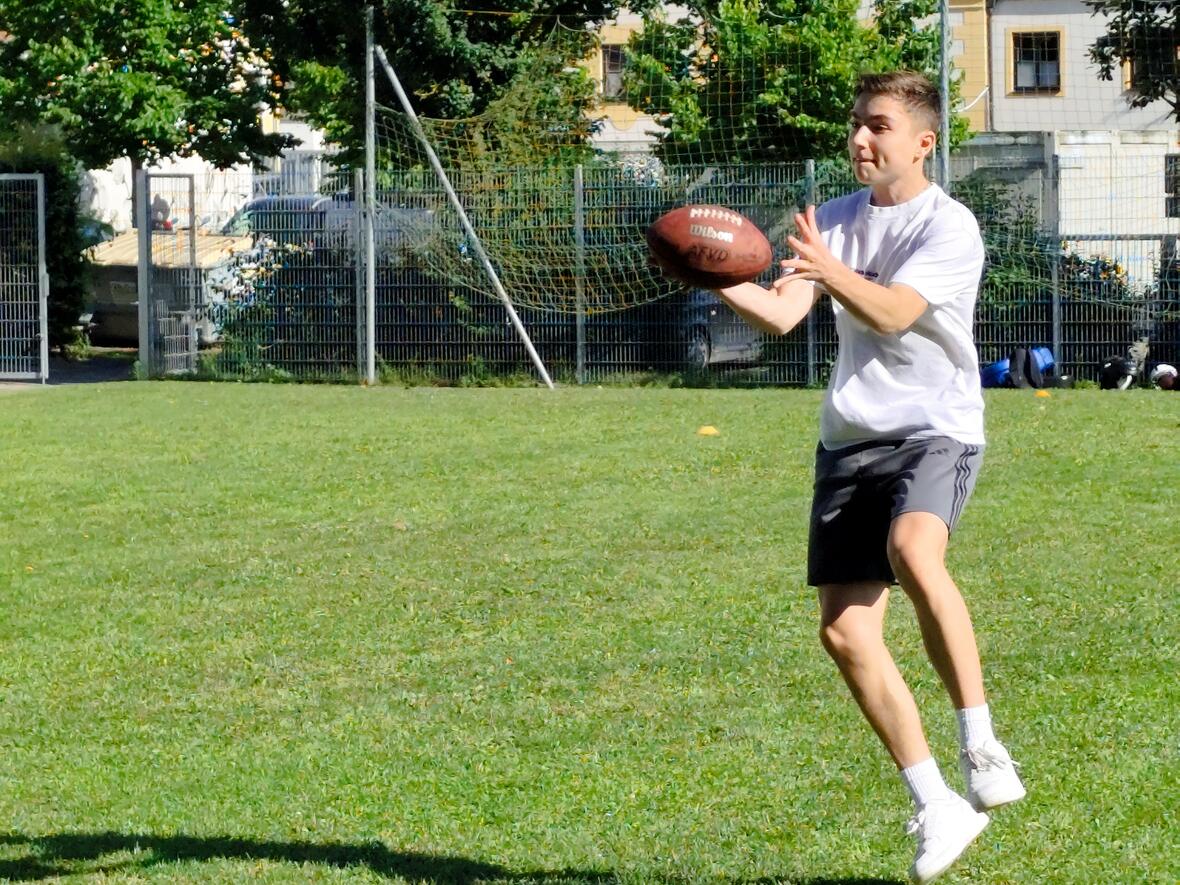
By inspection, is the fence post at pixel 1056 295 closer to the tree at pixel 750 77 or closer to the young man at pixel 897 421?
the tree at pixel 750 77

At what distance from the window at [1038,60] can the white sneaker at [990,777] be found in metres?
41.9

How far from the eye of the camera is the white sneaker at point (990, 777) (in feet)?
14.4

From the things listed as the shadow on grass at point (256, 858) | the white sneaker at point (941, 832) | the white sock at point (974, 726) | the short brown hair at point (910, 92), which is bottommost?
the shadow on grass at point (256, 858)

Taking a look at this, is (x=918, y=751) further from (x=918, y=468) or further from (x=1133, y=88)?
(x=1133, y=88)

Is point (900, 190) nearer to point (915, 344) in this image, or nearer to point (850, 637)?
point (915, 344)

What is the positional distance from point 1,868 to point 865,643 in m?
2.28

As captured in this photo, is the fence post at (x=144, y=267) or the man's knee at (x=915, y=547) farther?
the fence post at (x=144, y=267)

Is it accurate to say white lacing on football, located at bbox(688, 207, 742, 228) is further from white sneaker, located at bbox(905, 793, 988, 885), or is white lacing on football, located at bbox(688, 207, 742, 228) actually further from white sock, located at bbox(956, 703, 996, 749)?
white sneaker, located at bbox(905, 793, 988, 885)

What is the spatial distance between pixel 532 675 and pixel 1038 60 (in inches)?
1611

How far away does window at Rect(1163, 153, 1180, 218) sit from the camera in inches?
784

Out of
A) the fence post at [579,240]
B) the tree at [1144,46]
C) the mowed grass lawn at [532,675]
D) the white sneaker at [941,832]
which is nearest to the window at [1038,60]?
the tree at [1144,46]

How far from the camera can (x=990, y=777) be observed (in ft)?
14.5

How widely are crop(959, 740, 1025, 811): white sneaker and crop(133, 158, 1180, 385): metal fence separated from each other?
50.7ft

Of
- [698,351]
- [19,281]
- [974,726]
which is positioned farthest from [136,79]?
[974,726]
